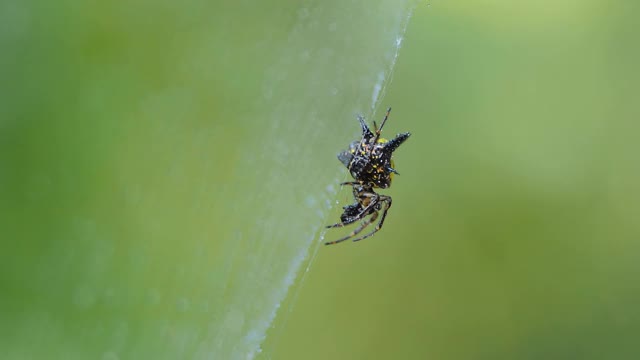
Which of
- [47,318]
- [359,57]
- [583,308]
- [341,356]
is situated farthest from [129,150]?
[583,308]

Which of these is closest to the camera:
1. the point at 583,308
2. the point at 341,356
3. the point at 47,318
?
the point at 47,318

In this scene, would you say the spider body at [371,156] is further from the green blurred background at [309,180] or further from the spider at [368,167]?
the green blurred background at [309,180]

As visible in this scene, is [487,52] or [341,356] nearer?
[341,356]

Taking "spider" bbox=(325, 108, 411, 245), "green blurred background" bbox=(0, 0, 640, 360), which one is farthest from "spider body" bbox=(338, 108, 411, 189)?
"green blurred background" bbox=(0, 0, 640, 360)

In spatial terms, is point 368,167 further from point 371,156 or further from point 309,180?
point 309,180

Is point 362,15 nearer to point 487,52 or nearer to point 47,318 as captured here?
point 487,52

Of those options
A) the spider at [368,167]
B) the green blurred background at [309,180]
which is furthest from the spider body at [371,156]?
the green blurred background at [309,180]

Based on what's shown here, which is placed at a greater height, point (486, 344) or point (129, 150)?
point (129, 150)
